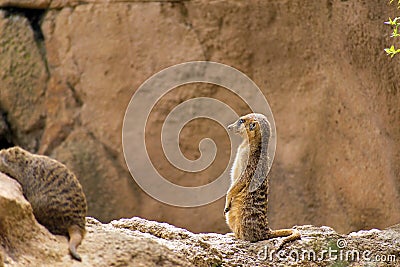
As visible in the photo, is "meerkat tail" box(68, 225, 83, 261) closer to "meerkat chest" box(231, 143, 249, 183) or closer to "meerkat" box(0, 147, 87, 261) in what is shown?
"meerkat" box(0, 147, 87, 261)

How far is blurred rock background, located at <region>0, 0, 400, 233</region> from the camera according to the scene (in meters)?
5.83

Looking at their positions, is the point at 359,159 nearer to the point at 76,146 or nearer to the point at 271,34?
the point at 271,34

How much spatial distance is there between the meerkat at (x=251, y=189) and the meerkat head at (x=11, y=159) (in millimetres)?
1425

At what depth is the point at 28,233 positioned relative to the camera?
10.2 feet

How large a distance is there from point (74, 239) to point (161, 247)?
18.3 inches

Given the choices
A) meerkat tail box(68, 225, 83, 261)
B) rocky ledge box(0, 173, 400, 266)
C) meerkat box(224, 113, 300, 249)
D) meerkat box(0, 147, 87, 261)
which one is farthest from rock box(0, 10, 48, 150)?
meerkat tail box(68, 225, 83, 261)

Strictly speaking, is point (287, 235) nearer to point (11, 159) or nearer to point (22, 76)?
point (11, 159)

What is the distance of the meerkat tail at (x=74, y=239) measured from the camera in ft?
10.1

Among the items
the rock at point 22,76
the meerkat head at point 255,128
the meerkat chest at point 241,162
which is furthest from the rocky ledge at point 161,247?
the rock at point 22,76

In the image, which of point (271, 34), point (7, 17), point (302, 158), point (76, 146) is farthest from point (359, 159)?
point (7, 17)

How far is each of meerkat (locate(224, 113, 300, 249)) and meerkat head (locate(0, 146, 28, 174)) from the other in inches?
56.1

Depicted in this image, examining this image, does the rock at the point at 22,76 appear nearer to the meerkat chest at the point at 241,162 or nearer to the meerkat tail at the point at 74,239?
the meerkat chest at the point at 241,162

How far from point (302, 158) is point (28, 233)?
11.4ft

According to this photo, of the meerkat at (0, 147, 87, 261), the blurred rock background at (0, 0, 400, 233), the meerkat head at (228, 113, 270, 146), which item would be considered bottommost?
the meerkat at (0, 147, 87, 261)
